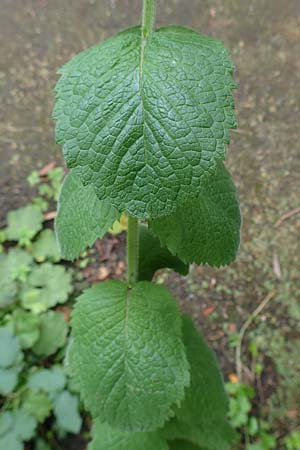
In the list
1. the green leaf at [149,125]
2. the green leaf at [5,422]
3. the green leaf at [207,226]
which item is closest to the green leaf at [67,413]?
the green leaf at [5,422]

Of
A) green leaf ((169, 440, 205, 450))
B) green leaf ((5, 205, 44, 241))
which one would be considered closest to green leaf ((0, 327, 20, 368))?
green leaf ((5, 205, 44, 241))

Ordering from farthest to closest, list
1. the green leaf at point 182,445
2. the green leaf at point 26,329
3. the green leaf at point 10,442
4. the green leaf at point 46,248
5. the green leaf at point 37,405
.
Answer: the green leaf at point 46,248 → the green leaf at point 26,329 → the green leaf at point 37,405 → the green leaf at point 10,442 → the green leaf at point 182,445

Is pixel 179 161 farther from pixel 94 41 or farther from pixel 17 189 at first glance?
pixel 94 41

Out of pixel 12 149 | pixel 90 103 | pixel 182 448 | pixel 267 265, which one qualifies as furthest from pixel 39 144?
pixel 90 103

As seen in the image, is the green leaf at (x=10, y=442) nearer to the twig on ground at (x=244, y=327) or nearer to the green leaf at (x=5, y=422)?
the green leaf at (x=5, y=422)

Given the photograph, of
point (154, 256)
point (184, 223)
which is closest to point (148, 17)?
point (184, 223)

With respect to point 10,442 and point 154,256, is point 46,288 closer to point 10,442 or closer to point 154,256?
point 10,442

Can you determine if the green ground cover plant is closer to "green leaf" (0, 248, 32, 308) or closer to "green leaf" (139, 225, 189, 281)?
"green leaf" (0, 248, 32, 308)
